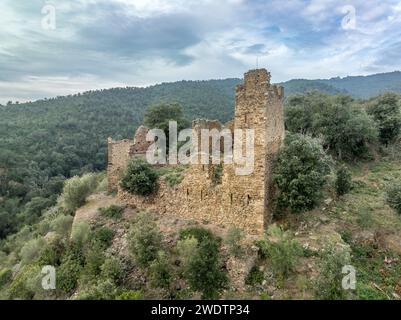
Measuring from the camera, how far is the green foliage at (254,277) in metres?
13.6

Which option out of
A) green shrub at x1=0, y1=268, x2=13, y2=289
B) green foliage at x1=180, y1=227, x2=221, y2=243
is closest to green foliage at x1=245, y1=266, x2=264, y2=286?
green foliage at x1=180, y1=227, x2=221, y2=243

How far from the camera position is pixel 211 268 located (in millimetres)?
13141

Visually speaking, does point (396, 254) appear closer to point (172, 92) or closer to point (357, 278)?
point (357, 278)

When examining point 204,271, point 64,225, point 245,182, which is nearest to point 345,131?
point 245,182

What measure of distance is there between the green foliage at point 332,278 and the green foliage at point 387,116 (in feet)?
69.1

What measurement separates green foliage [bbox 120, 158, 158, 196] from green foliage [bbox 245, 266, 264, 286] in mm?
7660

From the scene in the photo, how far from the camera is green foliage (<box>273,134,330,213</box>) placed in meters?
15.3

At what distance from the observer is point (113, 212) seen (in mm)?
20312

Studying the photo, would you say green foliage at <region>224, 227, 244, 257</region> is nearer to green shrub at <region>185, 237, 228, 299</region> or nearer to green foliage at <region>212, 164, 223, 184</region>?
green shrub at <region>185, 237, 228, 299</region>

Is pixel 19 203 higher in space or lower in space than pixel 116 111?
lower

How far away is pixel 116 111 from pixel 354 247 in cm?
9123

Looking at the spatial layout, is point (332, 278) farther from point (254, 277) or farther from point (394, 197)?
point (394, 197)

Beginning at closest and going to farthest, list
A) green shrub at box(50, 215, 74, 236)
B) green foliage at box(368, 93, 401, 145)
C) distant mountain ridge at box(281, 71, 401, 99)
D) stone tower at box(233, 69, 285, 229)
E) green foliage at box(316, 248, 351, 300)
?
green foliage at box(316, 248, 351, 300) < stone tower at box(233, 69, 285, 229) < green shrub at box(50, 215, 74, 236) < green foliage at box(368, 93, 401, 145) < distant mountain ridge at box(281, 71, 401, 99)
